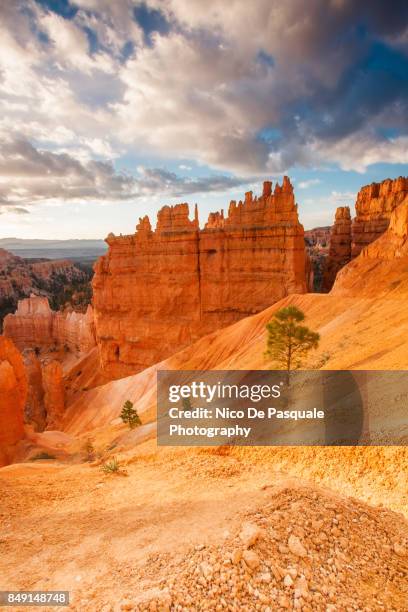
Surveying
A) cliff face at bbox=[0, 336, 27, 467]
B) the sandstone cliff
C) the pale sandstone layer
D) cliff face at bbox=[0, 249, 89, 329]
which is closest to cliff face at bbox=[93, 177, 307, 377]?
the pale sandstone layer

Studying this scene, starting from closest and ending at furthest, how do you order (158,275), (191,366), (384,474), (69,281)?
(384,474) < (191,366) < (158,275) < (69,281)

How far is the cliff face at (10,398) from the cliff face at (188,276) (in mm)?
16372

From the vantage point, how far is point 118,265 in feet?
133

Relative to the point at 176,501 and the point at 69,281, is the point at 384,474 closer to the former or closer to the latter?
the point at 176,501

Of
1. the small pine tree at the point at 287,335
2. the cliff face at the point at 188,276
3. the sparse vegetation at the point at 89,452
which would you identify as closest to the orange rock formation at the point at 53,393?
the cliff face at the point at 188,276

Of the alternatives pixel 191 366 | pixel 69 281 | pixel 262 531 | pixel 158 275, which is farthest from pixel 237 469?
pixel 69 281

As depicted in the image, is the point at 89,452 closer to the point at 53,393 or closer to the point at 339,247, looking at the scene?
the point at 53,393

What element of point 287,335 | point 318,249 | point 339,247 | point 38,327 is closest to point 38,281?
point 38,327

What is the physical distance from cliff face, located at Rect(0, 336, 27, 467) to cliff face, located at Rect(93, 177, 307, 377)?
1637cm

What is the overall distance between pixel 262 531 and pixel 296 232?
29390mm

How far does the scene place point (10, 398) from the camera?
72.9 ft

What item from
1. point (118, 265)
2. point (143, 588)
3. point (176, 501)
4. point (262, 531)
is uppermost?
point (118, 265)

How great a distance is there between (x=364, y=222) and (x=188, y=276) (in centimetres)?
2058

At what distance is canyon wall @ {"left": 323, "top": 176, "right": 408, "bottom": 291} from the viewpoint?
37344mm
